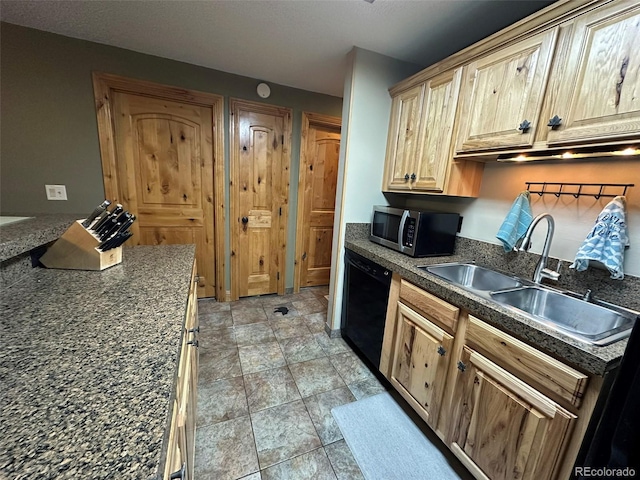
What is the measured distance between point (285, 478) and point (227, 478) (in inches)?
10.5

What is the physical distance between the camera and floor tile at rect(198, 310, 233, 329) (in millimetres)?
2434

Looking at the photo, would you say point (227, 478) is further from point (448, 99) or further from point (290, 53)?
point (290, 53)

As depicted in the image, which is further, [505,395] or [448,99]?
[448,99]

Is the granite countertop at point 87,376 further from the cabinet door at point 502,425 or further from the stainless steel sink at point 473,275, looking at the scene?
the stainless steel sink at point 473,275

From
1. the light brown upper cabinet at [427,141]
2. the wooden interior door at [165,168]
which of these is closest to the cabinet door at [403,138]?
the light brown upper cabinet at [427,141]

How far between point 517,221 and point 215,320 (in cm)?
255

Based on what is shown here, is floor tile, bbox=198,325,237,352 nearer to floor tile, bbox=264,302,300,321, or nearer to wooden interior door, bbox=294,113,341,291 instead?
floor tile, bbox=264,302,300,321

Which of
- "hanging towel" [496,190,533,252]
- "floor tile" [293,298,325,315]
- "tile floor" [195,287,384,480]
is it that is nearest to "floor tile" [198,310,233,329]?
"tile floor" [195,287,384,480]

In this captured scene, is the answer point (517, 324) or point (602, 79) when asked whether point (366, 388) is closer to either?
point (517, 324)

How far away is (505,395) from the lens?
3.39 ft

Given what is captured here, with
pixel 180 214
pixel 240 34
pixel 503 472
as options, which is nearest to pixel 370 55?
pixel 240 34

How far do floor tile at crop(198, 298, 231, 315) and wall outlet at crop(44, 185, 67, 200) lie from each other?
4.90 ft

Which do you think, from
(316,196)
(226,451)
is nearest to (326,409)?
(226,451)

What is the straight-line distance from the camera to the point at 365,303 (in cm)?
195
